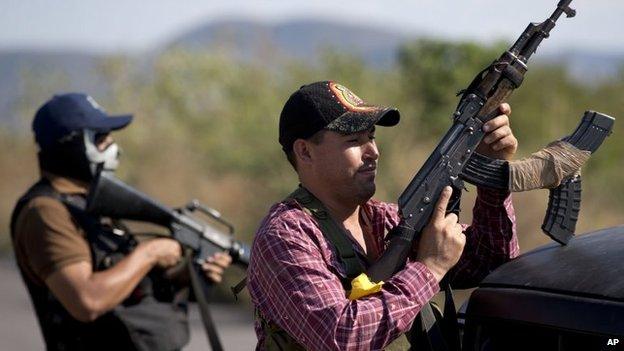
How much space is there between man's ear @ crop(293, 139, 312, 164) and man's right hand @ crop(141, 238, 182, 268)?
1781 millimetres

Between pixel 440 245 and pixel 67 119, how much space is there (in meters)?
2.44

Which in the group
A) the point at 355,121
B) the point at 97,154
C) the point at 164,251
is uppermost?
the point at 355,121

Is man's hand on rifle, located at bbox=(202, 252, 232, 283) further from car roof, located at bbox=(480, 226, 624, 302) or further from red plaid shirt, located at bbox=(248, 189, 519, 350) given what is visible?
car roof, located at bbox=(480, 226, 624, 302)

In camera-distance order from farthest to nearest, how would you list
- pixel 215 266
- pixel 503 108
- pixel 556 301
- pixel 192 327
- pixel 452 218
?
pixel 192 327
pixel 215 266
pixel 503 108
pixel 452 218
pixel 556 301

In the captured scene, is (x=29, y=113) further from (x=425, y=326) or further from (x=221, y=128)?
(x=425, y=326)

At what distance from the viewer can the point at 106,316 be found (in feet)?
16.4

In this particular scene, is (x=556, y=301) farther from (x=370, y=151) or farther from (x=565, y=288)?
(x=370, y=151)

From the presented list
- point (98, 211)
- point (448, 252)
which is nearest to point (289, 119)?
point (448, 252)

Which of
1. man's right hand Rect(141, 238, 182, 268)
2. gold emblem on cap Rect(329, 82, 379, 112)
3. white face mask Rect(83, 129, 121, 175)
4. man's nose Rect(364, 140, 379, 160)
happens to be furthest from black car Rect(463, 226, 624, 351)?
white face mask Rect(83, 129, 121, 175)

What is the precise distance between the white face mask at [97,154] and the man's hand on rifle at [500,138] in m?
2.22

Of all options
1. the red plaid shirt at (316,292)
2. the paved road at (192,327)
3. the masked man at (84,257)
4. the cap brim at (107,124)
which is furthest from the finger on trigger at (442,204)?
the paved road at (192,327)

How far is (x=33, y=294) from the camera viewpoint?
511 cm

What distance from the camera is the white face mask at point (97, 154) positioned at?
5227mm

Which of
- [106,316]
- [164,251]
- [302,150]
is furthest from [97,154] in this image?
[302,150]
